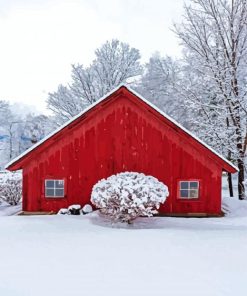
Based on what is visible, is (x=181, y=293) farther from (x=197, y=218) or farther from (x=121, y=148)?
(x=121, y=148)

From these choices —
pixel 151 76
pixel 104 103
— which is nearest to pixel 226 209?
pixel 104 103

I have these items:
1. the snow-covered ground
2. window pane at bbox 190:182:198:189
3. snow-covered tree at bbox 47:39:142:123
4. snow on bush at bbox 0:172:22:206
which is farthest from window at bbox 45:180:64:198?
snow-covered tree at bbox 47:39:142:123

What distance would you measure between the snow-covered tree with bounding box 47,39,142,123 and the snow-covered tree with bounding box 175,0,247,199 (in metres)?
10.1

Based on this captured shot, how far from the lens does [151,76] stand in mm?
35906

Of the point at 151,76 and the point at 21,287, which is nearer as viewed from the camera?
the point at 21,287

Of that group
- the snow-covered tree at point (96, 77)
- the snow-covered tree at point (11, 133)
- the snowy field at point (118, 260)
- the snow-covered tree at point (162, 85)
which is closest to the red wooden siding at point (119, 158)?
the snowy field at point (118, 260)

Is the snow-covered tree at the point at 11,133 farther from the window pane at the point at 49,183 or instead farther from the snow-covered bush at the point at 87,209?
the snow-covered bush at the point at 87,209

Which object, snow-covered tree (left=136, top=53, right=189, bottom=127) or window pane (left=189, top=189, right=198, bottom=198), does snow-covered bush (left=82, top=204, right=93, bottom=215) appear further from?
snow-covered tree (left=136, top=53, right=189, bottom=127)

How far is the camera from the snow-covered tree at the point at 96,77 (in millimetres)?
29688

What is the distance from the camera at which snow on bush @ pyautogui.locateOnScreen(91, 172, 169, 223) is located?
12.0 meters

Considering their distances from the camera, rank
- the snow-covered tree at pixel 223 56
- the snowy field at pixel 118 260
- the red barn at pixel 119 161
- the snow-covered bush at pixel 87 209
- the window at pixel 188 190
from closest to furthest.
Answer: the snowy field at pixel 118 260, the snow-covered bush at pixel 87 209, the red barn at pixel 119 161, the window at pixel 188 190, the snow-covered tree at pixel 223 56

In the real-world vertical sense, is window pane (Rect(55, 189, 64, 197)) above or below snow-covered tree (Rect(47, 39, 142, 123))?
below

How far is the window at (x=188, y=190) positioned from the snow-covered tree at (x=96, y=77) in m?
15.9

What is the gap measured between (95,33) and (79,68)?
518 cm
